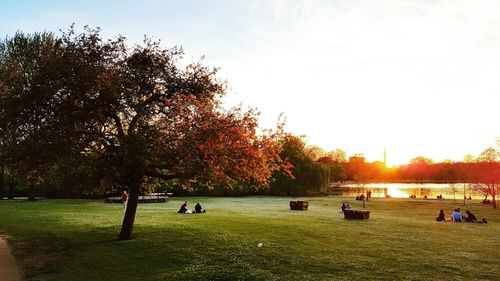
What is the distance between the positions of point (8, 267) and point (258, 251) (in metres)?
9.61

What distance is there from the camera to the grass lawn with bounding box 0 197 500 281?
46.8ft

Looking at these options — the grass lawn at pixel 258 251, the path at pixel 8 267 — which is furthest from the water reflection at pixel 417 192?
the path at pixel 8 267

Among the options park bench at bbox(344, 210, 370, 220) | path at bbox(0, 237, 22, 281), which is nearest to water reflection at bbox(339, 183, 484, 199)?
park bench at bbox(344, 210, 370, 220)

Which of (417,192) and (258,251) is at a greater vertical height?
(258,251)

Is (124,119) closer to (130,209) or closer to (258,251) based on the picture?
(130,209)

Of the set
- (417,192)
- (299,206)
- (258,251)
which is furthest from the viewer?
(417,192)

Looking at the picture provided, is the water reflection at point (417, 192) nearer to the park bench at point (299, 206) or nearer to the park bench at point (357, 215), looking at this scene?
the park bench at point (299, 206)

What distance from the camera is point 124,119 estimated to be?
69.4 feet

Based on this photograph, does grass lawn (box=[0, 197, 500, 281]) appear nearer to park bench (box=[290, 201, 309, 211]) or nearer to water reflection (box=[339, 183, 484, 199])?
park bench (box=[290, 201, 309, 211])

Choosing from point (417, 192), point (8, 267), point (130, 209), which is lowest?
point (417, 192)

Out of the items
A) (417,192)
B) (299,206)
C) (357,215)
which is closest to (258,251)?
(357,215)

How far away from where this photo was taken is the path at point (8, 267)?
14.2 m

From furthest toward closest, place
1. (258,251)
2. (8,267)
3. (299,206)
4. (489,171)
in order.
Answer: (489,171), (299,206), (258,251), (8,267)

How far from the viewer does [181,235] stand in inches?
869
